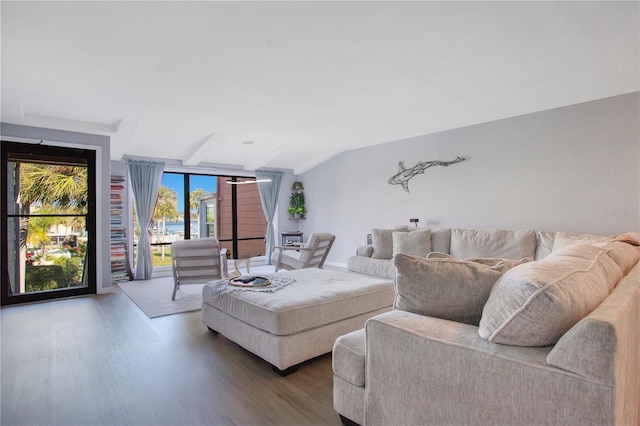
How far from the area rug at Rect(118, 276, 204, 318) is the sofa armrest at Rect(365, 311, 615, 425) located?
3223 mm

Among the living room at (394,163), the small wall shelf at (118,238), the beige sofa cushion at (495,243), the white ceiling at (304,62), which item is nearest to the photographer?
the living room at (394,163)

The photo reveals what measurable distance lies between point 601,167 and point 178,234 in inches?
280

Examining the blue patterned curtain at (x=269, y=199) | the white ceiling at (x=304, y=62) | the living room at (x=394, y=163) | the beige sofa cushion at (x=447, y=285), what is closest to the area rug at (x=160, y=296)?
the living room at (x=394, y=163)

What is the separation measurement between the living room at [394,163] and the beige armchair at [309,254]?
5.41 feet

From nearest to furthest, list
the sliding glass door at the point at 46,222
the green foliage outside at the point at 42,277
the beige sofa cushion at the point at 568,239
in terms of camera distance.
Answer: the beige sofa cushion at the point at 568,239
the sliding glass door at the point at 46,222
the green foliage outside at the point at 42,277

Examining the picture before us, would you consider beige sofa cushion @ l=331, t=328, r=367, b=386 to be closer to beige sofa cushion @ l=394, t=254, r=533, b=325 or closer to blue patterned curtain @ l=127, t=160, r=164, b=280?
beige sofa cushion @ l=394, t=254, r=533, b=325

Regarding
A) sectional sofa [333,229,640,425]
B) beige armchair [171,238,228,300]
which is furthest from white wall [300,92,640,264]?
beige armchair [171,238,228,300]

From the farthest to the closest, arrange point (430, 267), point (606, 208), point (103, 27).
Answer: point (606, 208) → point (103, 27) → point (430, 267)

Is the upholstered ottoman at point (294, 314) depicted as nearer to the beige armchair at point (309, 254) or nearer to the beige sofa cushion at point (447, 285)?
the beige sofa cushion at point (447, 285)

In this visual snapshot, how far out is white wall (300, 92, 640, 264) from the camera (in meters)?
3.91

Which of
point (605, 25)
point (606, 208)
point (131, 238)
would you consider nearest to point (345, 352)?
point (605, 25)

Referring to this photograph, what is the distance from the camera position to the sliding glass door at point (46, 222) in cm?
460

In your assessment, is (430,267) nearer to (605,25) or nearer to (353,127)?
(605,25)

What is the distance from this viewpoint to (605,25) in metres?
2.53
